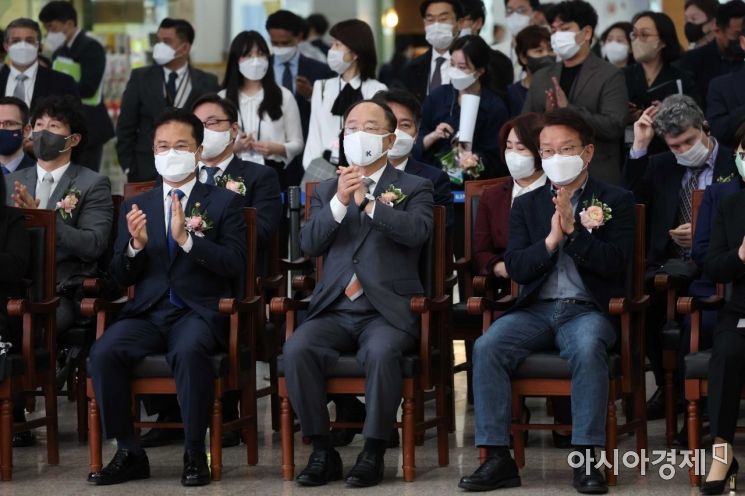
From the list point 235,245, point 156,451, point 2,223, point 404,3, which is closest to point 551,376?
point 235,245

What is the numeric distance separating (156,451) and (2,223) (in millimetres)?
1142

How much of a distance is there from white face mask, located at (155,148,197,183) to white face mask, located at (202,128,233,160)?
2.23ft

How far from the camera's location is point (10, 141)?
7176mm

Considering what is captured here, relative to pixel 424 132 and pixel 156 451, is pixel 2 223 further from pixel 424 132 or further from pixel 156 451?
pixel 424 132

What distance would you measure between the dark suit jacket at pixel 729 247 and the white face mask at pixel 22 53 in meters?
4.70

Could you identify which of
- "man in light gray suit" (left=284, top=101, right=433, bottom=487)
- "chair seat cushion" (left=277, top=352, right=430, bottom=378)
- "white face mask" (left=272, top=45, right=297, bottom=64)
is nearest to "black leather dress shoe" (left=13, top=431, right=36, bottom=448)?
"man in light gray suit" (left=284, top=101, right=433, bottom=487)

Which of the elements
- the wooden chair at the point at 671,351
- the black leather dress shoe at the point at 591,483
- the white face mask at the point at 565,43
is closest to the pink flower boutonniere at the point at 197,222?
the black leather dress shoe at the point at 591,483

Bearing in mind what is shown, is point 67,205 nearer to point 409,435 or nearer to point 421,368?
point 421,368

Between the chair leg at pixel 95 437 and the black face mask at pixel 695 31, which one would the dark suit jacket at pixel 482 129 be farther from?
the chair leg at pixel 95 437

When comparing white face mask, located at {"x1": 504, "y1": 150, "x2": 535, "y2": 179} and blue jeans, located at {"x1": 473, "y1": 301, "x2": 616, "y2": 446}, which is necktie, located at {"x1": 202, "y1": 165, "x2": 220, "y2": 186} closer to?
white face mask, located at {"x1": 504, "y1": 150, "x2": 535, "y2": 179}

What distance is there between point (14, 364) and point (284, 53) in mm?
3895

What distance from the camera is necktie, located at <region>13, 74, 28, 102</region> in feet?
29.5

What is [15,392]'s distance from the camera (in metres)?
5.90

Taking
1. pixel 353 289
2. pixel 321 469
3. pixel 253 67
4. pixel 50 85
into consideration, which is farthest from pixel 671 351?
pixel 50 85
